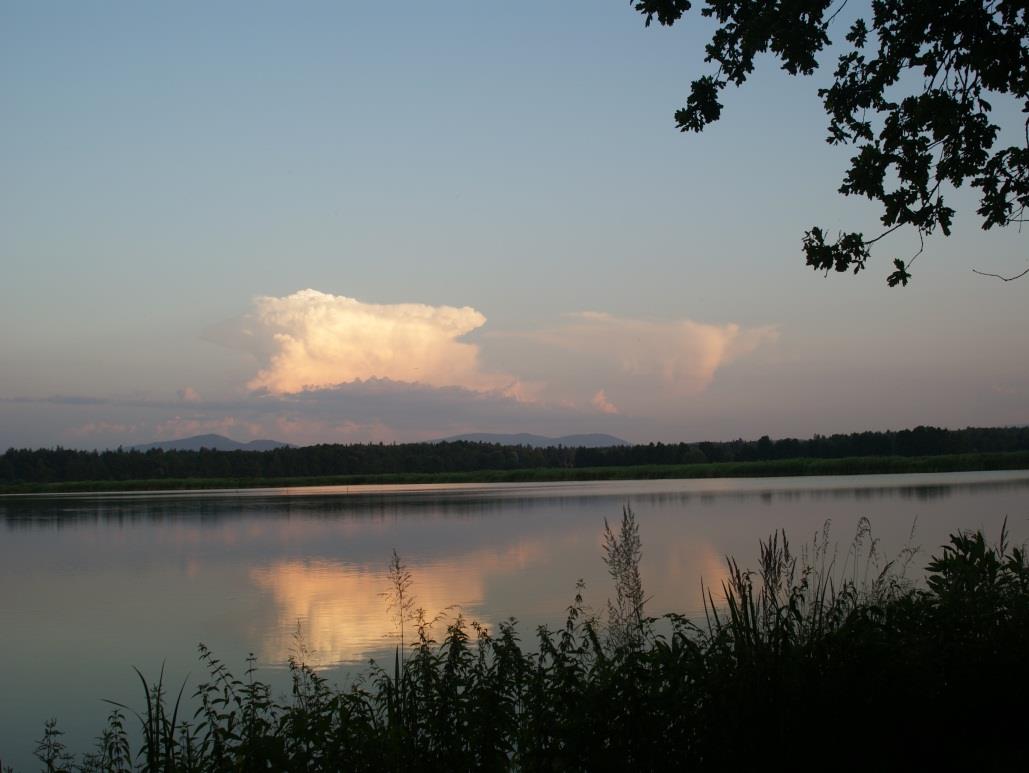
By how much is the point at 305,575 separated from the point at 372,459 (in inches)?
3682

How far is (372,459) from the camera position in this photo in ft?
363

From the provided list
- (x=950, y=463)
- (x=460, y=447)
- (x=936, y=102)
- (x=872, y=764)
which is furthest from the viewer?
(x=460, y=447)

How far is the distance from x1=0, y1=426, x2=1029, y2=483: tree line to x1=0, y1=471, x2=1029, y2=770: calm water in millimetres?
59639

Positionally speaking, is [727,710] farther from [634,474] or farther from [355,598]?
[634,474]

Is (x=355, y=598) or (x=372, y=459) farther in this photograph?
(x=372, y=459)

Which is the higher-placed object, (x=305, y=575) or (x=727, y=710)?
(x=727, y=710)

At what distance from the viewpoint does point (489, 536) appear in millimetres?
24484

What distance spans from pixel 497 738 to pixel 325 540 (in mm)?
20213

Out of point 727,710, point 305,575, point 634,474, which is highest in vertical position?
point 727,710

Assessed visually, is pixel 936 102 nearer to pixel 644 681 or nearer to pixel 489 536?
pixel 644 681

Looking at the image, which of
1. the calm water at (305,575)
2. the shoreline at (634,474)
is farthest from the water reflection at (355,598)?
the shoreline at (634,474)

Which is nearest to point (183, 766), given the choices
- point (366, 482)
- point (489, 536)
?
point (489, 536)

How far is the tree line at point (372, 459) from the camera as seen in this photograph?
9412 centimetres

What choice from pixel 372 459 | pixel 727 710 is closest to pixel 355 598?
pixel 727 710
